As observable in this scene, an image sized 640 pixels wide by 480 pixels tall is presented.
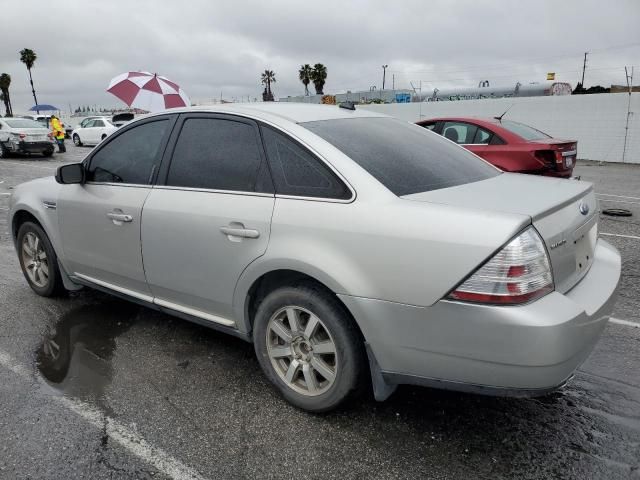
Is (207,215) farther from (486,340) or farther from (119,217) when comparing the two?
(486,340)

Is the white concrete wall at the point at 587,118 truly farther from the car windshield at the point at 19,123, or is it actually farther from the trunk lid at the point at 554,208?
the car windshield at the point at 19,123

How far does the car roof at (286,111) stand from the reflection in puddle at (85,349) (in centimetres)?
171

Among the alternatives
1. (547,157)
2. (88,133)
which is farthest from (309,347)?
(88,133)

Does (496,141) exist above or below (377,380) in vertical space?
above

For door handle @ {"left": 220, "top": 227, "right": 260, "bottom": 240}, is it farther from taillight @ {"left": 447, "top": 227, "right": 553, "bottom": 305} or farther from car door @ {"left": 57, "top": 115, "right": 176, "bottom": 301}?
taillight @ {"left": 447, "top": 227, "right": 553, "bottom": 305}

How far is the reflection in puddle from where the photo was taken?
10.3 ft

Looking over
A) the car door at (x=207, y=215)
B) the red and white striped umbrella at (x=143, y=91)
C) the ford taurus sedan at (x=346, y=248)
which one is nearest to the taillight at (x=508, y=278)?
the ford taurus sedan at (x=346, y=248)

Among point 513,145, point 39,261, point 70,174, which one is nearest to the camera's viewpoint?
point 70,174

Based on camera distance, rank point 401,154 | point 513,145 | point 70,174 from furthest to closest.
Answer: point 513,145 < point 70,174 < point 401,154

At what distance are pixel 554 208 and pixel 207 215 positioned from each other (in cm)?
183

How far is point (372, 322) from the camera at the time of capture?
93.5 inches

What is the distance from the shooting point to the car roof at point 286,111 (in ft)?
10.0

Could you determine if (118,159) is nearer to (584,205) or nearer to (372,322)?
(372,322)

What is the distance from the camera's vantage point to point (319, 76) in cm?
6669
